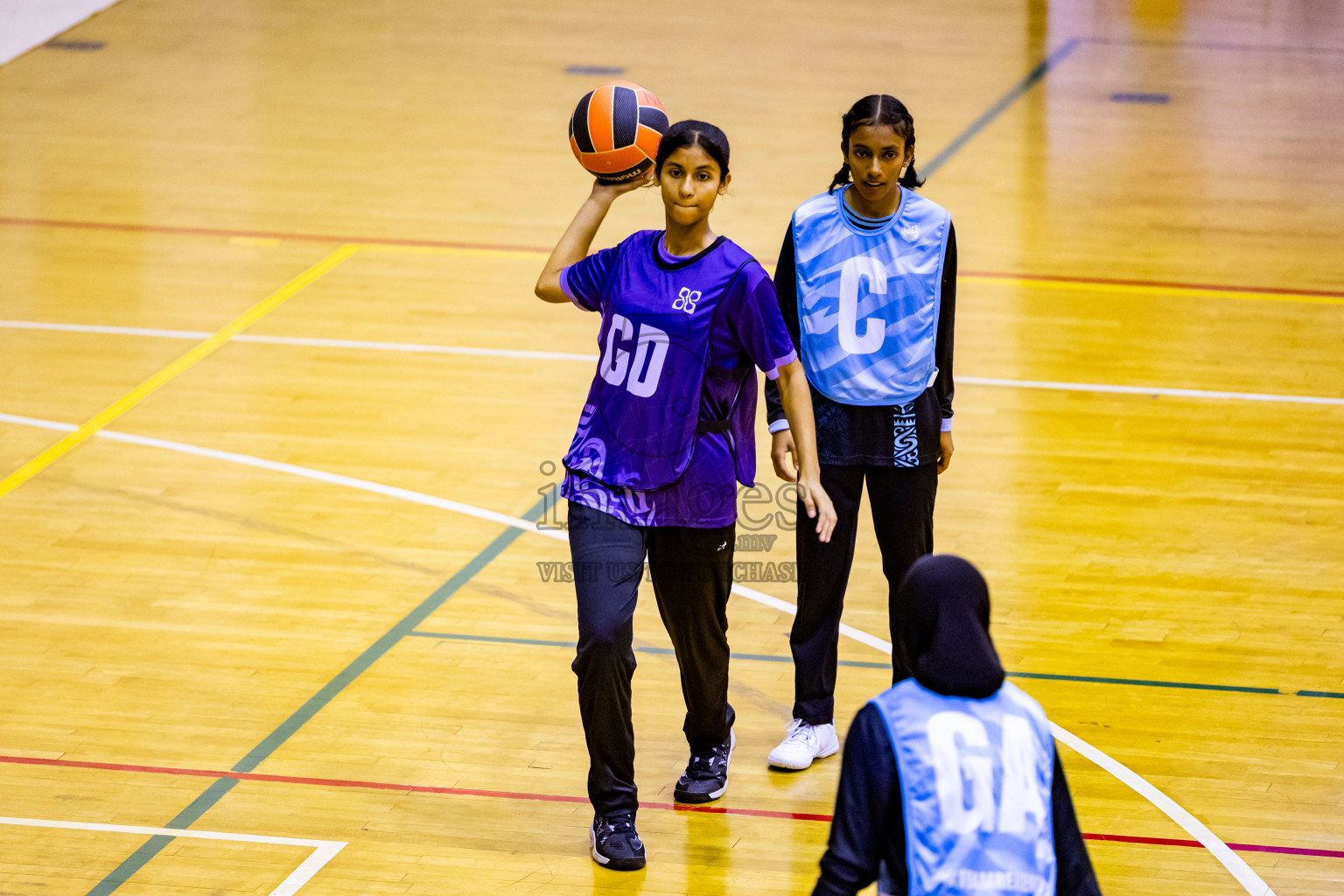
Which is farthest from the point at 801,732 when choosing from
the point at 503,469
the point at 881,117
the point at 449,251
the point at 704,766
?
the point at 449,251

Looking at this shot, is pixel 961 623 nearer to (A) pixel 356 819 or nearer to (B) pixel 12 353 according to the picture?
(A) pixel 356 819

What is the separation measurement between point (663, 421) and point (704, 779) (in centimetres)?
124

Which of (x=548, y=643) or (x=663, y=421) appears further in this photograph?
(x=548, y=643)

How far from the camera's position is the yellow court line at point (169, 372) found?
25.4 ft

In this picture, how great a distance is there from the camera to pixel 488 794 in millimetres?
5176

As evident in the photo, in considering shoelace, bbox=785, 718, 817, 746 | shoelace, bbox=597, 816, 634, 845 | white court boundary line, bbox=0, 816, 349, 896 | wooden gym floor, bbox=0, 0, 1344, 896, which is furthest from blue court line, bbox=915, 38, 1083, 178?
white court boundary line, bbox=0, 816, 349, 896

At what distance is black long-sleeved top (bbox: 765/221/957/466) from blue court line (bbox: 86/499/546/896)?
195 cm

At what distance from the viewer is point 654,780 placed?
524cm

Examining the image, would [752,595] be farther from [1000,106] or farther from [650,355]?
[1000,106]

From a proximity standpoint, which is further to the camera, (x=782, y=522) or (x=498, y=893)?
A: (x=782, y=522)

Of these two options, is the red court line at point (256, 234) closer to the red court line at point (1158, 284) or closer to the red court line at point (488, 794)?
the red court line at point (1158, 284)

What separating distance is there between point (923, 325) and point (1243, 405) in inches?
163

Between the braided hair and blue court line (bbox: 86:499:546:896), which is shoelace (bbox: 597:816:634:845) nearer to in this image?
blue court line (bbox: 86:499:546:896)

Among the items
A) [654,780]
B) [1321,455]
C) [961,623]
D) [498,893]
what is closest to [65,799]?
[498,893]
